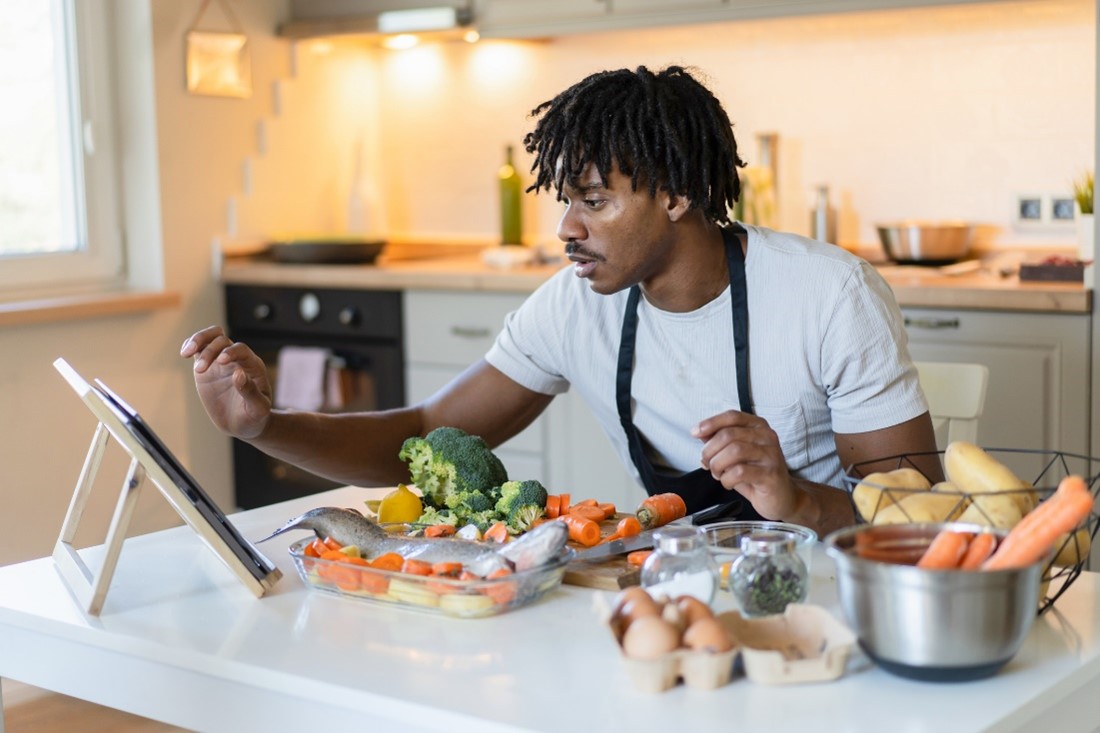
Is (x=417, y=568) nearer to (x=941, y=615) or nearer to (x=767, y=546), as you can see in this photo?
(x=767, y=546)

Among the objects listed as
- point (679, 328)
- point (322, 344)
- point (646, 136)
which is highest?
point (646, 136)

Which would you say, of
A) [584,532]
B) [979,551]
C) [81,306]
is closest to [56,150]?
[81,306]

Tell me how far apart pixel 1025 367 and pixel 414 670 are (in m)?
2.14

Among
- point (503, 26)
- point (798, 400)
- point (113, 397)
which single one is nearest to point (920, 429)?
point (798, 400)

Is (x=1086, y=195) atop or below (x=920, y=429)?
atop

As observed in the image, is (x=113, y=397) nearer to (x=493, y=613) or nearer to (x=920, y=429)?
(x=493, y=613)

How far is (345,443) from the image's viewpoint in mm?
1990

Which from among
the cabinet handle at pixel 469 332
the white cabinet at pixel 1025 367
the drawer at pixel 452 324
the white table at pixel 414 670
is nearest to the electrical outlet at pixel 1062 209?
the white cabinet at pixel 1025 367

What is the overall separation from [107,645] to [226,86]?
9.71ft

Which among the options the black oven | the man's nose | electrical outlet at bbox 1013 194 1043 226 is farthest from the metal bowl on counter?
the man's nose

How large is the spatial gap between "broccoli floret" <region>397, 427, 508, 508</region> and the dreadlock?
412 millimetres

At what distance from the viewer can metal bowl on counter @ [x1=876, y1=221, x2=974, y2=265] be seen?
3.39m

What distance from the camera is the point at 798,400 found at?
6.31ft

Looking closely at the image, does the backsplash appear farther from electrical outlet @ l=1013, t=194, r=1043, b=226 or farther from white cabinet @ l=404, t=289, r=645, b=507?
white cabinet @ l=404, t=289, r=645, b=507
